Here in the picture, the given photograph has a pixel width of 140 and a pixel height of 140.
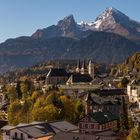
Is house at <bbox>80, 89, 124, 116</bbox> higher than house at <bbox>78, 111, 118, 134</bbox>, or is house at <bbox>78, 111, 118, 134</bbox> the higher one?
house at <bbox>80, 89, 124, 116</bbox>

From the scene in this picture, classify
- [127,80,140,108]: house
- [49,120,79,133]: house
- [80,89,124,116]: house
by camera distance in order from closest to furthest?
[49,120,79,133]: house, [80,89,124,116]: house, [127,80,140,108]: house

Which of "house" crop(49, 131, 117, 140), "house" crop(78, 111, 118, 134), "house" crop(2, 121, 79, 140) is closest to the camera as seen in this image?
"house" crop(49, 131, 117, 140)

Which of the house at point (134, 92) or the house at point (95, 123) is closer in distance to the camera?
the house at point (95, 123)

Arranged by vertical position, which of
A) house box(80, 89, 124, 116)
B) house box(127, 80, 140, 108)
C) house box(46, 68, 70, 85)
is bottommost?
house box(80, 89, 124, 116)

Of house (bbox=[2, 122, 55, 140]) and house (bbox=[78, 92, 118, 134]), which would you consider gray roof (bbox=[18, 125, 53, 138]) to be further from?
house (bbox=[78, 92, 118, 134])

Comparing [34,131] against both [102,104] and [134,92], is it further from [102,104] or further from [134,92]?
[134,92]

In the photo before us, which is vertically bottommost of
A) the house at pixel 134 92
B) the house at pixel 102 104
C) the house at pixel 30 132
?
the house at pixel 30 132

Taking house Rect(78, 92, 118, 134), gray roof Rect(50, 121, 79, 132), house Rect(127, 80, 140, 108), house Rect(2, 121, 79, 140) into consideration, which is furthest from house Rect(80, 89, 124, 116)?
house Rect(2, 121, 79, 140)

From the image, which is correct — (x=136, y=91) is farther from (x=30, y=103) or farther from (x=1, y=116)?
(x=1, y=116)

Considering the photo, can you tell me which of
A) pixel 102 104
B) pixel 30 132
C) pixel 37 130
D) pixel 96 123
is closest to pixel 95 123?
pixel 96 123

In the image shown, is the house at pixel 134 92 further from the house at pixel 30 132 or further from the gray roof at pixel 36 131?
the gray roof at pixel 36 131

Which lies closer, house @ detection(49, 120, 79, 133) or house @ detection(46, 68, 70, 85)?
house @ detection(49, 120, 79, 133)

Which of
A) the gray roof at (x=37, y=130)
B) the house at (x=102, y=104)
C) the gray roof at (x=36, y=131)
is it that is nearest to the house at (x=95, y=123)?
the gray roof at (x=37, y=130)

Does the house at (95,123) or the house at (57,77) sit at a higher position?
the house at (57,77)
